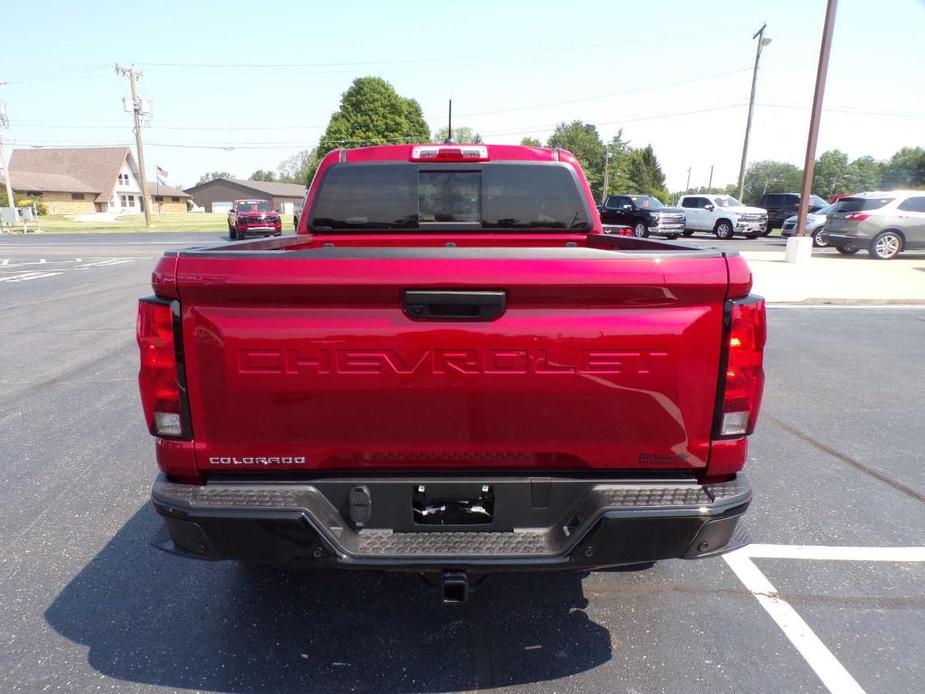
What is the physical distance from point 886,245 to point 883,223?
2.39 ft

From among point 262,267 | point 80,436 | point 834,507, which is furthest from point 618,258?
point 80,436

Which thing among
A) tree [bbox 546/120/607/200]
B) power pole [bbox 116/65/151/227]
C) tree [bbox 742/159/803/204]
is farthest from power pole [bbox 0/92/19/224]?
tree [bbox 742/159/803/204]

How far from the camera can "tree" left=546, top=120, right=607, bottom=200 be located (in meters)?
99.1

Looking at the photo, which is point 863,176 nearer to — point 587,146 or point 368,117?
point 587,146

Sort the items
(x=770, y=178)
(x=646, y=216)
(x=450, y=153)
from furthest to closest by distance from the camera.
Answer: (x=770, y=178) → (x=646, y=216) → (x=450, y=153)

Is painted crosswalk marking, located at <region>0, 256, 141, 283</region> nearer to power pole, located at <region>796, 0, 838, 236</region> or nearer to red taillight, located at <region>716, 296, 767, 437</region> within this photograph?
red taillight, located at <region>716, 296, 767, 437</region>

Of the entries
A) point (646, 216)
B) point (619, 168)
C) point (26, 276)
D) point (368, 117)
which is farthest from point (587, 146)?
point (26, 276)

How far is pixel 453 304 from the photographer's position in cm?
197

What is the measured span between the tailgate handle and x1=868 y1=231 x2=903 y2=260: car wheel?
20.4m

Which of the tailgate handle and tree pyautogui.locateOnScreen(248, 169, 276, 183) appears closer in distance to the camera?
the tailgate handle

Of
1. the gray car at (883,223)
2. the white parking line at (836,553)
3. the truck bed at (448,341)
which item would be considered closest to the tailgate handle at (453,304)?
the truck bed at (448,341)

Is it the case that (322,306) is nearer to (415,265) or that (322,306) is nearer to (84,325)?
(415,265)

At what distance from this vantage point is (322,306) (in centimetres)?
196

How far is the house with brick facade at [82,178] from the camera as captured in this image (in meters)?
71.1
